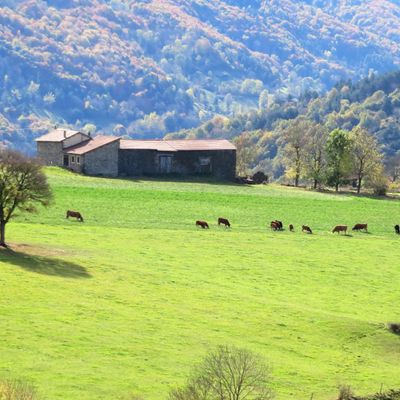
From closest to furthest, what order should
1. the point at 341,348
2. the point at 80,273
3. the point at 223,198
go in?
1. the point at 341,348
2. the point at 80,273
3. the point at 223,198

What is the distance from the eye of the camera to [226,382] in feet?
135

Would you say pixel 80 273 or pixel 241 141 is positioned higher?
pixel 241 141

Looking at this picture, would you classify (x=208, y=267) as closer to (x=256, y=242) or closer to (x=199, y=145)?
(x=256, y=242)

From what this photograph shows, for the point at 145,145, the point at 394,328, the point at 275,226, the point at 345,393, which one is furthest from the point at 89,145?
the point at 345,393

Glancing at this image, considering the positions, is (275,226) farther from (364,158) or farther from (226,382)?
(226,382)

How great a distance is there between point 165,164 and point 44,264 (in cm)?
7668

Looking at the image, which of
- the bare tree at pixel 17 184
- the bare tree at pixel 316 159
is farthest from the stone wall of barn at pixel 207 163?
the bare tree at pixel 17 184

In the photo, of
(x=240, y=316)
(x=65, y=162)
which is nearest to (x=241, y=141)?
(x=65, y=162)

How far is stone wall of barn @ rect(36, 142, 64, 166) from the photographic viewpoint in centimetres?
13925

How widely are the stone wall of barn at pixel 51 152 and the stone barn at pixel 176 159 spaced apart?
26.7ft

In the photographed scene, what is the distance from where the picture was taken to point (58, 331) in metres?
51.4

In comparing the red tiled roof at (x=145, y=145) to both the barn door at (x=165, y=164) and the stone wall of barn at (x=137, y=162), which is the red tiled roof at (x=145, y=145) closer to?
the stone wall of barn at (x=137, y=162)

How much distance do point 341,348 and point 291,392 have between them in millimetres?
10551

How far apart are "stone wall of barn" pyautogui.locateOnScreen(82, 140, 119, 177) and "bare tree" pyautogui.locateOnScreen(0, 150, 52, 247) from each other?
2425 inches
